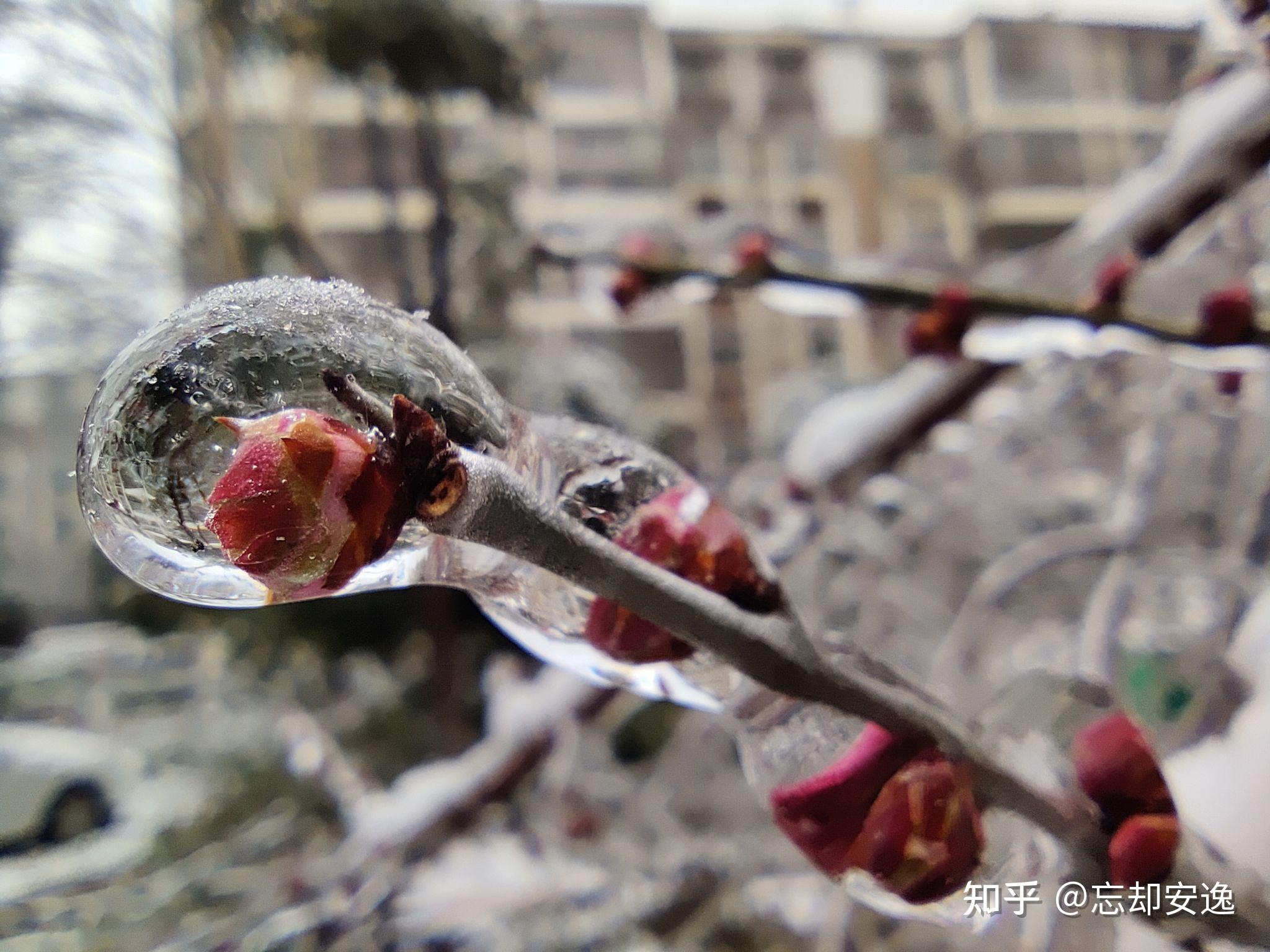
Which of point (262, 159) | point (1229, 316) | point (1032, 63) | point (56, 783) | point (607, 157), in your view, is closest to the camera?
point (1229, 316)

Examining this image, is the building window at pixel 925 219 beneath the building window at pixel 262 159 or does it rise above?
beneath

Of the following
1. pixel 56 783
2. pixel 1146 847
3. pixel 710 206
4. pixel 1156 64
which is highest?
pixel 1156 64

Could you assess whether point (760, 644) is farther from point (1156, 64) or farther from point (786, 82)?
point (786, 82)

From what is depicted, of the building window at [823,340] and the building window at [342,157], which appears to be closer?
the building window at [342,157]

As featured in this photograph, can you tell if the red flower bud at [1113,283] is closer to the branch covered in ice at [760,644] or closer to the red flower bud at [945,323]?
the red flower bud at [945,323]

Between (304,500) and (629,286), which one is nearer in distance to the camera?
(304,500)

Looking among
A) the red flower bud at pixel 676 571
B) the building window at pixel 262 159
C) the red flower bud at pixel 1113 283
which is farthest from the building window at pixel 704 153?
the red flower bud at pixel 676 571

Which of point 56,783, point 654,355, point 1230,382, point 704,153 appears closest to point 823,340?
point 654,355
